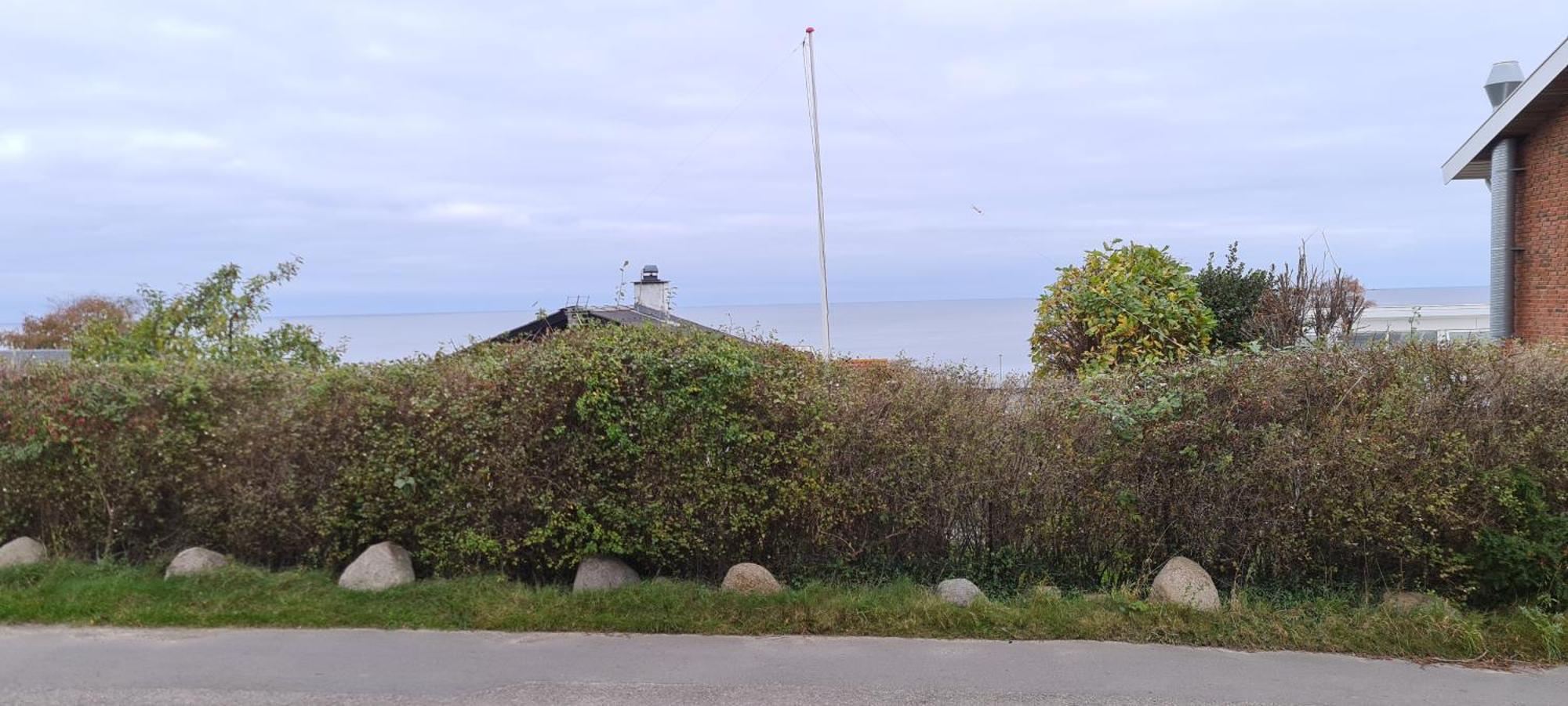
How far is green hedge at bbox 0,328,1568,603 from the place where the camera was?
18.9 feet

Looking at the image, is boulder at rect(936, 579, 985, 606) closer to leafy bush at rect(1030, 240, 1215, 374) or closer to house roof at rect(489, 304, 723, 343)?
house roof at rect(489, 304, 723, 343)

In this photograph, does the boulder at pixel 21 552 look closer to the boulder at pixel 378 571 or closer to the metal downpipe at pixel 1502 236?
the boulder at pixel 378 571

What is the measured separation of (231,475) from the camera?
21.9 ft

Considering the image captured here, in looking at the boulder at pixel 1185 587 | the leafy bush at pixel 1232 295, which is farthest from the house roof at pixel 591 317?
the leafy bush at pixel 1232 295

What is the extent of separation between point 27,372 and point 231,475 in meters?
2.01

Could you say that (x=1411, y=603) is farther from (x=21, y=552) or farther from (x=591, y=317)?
(x=21, y=552)

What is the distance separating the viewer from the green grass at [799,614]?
529 cm

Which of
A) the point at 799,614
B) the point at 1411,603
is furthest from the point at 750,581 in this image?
the point at 1411,603

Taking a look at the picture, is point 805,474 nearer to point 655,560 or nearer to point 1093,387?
point 655,560

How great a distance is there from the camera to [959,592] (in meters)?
5.95

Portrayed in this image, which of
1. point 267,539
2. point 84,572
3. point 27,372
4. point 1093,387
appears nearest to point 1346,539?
point 1093,387

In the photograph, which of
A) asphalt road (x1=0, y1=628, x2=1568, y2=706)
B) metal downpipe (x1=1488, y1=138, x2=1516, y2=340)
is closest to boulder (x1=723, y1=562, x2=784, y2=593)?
asphalt road (x1=0, y1=628, x2=1568, y2=706)

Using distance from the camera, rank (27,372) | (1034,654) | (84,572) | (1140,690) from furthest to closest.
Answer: (27,372)
(84,572)
(1034,654)
(1140,690)

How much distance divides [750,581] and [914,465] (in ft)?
4.14
